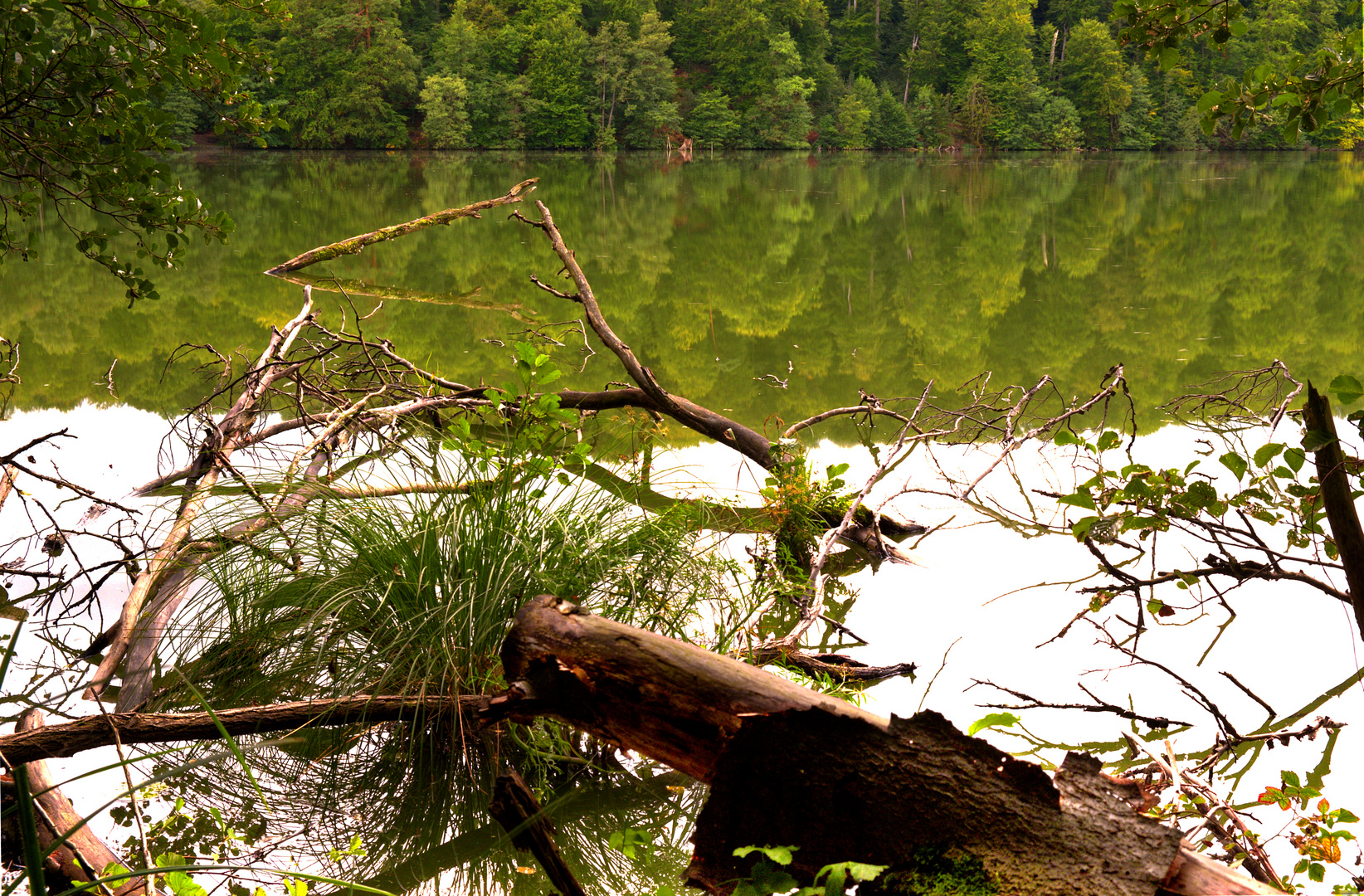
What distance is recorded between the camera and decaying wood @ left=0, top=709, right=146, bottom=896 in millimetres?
1829

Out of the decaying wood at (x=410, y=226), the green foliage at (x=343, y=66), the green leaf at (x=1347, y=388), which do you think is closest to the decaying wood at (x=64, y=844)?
the green leaf at (x=1347, y=388)

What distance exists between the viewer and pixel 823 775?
63.9 inches

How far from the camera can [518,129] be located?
3753 centimetres

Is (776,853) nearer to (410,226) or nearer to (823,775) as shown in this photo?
(823,775)

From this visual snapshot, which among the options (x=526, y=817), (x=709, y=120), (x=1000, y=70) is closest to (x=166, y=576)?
(x=526, y=817)

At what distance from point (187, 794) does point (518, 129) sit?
3764 cm

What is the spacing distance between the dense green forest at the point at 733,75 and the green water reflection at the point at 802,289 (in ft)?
53.7

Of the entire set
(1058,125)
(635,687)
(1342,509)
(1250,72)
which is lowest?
(635,687)

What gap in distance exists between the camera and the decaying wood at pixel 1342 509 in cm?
191

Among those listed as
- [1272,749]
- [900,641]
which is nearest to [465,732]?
[900,641]

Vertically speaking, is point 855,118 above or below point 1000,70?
below

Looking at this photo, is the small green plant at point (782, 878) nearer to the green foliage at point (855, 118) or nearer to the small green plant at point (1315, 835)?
the small green plant at point (1315, 835)

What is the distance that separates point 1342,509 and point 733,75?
4449cm

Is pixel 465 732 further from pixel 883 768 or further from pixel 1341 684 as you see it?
pixel 1341 684
